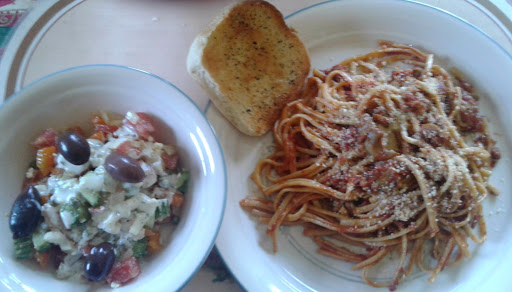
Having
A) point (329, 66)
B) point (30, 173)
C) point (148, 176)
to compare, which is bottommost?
point (30, 173)

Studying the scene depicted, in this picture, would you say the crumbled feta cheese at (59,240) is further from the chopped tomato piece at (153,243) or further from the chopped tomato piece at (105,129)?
the chopped tomato piece at (105,129)

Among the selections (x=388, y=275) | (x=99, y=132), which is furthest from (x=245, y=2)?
(x=388, y=275)

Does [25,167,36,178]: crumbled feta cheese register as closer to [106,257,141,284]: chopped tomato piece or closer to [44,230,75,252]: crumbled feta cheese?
[44,230,75,252]: crumbled feta cheese

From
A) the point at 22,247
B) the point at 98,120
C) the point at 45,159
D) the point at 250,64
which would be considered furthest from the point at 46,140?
the point at 250,64

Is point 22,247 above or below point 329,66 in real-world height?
below

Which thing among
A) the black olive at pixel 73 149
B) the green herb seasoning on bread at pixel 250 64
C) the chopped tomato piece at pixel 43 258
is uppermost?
the green herb seasoning on bread at pixel 250 64

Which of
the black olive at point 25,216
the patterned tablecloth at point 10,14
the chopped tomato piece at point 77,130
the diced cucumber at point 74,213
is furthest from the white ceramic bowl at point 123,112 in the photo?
the patterned tablecloth at point 10,14

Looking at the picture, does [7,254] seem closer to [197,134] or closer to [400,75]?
[197,134]

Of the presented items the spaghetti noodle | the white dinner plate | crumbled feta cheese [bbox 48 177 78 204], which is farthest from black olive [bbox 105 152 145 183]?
the spaghetti noodle

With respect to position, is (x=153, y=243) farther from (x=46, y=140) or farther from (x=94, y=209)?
(x=46, y=140)
